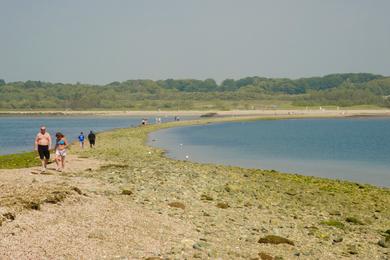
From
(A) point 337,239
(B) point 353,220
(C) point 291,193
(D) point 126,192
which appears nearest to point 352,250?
(A) point 337,239

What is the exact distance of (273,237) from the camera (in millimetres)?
A: 18219

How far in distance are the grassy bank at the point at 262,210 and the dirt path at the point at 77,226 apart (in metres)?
0.89

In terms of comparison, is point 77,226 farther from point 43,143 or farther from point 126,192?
point 43,143

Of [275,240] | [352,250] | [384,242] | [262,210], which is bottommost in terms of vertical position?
[384,242]

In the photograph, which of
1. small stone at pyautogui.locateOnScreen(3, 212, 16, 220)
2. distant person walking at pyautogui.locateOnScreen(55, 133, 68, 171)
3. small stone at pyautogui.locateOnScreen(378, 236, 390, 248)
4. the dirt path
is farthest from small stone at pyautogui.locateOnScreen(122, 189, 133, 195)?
small stone at pyautogui.locateOnScreen(378, 236, 390, 248)

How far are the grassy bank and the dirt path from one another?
35.1 inches

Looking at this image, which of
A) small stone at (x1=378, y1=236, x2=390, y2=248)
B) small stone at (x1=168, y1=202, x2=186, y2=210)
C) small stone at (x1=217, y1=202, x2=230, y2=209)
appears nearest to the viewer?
small stone at (x1=378, y1=236, x2=390, y2=248)

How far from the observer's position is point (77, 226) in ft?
53.6

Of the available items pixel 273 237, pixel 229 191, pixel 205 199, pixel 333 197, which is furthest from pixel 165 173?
pixel 273 237

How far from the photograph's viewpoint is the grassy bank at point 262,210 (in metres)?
17.5

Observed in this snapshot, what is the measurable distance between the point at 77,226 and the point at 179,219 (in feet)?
14.6

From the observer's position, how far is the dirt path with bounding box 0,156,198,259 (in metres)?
14.2

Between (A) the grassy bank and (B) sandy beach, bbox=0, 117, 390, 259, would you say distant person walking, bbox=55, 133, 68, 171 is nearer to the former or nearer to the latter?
(B) sandy beach, bbox=0, 117, 390, 259

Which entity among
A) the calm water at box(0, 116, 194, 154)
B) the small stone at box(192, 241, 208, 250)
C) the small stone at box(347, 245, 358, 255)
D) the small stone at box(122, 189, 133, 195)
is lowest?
the calm water at box(0, 116, 194, 154)
